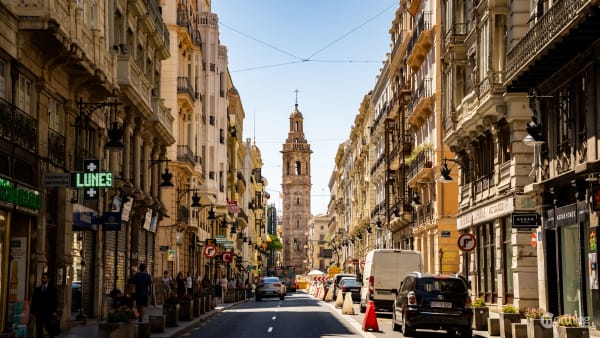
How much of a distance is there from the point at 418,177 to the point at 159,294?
15.4 m

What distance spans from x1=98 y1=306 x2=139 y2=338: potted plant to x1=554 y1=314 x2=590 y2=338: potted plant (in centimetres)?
812

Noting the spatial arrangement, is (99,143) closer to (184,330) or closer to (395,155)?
(184,330)

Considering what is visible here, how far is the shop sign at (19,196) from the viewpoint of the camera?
805 inches

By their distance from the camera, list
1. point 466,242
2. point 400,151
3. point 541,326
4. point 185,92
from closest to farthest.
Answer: point 541,326 → point 466,242 → point 185,92 → point 400,151

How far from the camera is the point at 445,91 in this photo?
41.7m

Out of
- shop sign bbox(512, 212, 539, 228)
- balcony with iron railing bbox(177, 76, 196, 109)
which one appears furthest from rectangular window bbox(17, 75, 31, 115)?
balcony with iron railing bbox(177, 76, 196, 109)

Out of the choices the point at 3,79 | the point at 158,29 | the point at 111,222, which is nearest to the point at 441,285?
the point at 111,222

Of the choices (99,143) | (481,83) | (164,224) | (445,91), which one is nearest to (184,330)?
(99,143)

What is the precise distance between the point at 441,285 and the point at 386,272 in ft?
39.5

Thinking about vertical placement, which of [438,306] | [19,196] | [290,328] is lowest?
[290,328]

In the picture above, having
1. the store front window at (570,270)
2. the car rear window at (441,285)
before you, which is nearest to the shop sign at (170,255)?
the store front window at (570,270)

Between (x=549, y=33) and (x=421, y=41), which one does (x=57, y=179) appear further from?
(x=421, y=41)

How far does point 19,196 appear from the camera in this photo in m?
21.6

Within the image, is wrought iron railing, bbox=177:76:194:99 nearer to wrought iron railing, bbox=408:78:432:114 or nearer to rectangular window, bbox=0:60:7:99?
wrought iron railing, bbox=408:78:432:114
